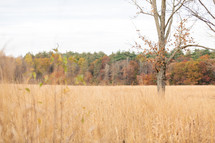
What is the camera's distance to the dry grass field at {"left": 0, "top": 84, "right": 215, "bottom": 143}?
191 centimetres

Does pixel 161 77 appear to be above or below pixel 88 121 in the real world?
above

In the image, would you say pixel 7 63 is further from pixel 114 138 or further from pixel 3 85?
pixel 114 138

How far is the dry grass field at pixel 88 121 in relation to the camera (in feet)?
6.28

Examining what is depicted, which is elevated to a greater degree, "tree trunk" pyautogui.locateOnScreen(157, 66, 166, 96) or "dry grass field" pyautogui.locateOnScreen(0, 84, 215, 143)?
"tree trunk" pyautogui.locateOnScreen(157, 66, 166, 96)

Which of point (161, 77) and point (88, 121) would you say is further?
point (161, 77)

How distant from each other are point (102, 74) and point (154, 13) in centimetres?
3551

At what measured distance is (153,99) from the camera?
5.24m

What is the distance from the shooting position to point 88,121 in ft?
11.4

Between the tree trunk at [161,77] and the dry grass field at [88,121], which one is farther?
the tree trunk at [161,77]

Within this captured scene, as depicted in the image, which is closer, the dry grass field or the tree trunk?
the dry grass field

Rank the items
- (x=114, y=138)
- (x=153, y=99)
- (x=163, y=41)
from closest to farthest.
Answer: (x=114, y=138) < (x=153, y=99) < (x=163, y=41)

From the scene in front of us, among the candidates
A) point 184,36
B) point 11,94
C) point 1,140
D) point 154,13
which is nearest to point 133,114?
point 11,94

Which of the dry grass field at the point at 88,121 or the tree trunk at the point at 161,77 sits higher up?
the tree trunk at the point at 161,77

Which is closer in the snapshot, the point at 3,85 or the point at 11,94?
the point at 3,85
